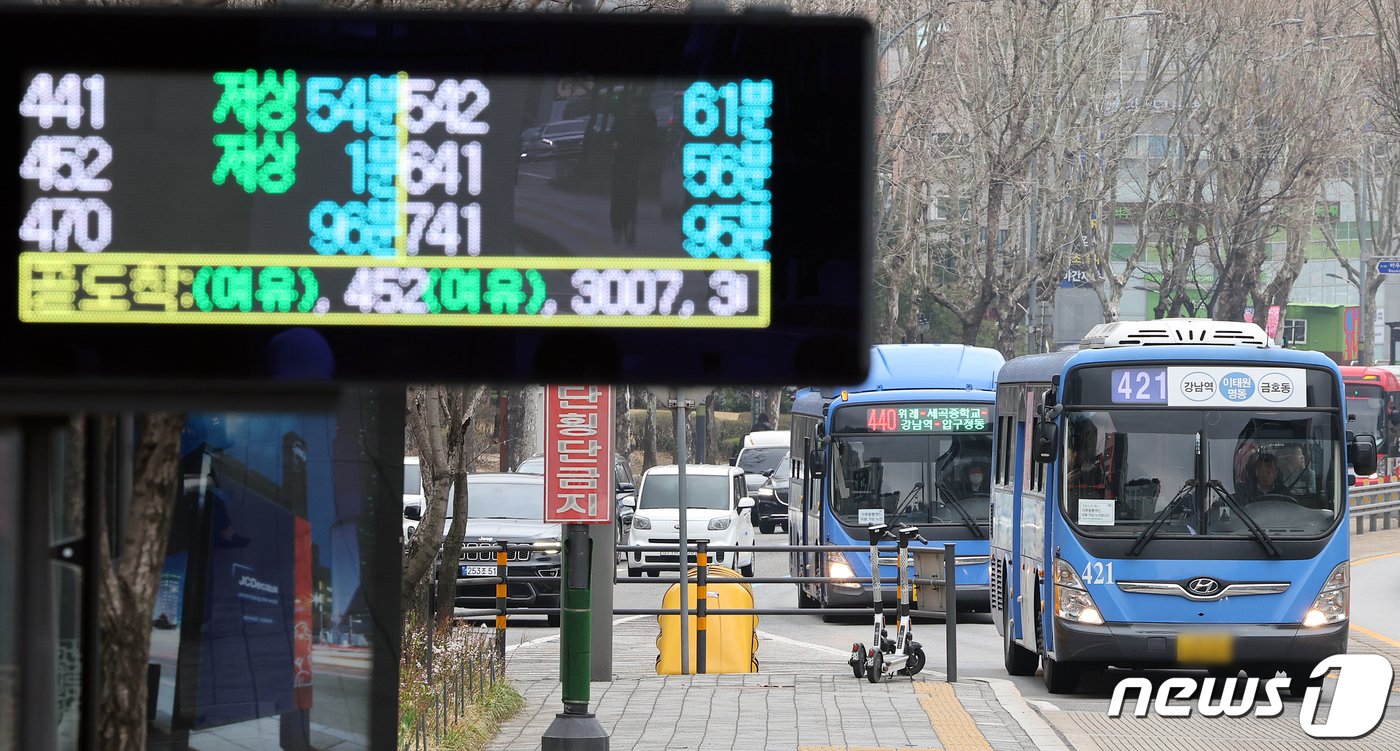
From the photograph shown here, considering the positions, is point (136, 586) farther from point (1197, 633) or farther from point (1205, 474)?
point (1205, 474)

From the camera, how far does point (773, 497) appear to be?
39031 millimetres

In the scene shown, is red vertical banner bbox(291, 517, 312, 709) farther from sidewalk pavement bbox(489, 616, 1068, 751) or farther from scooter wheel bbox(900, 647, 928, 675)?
scooter wheel bbox(900, 647, 928, 675)

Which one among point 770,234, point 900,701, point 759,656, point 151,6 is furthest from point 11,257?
point 759,656

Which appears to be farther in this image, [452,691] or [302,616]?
[452,691]

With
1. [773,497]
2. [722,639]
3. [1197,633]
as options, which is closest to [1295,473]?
[1197,633]

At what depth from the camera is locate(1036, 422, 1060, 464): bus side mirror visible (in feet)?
48.3

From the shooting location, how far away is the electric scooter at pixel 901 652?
14.5 meters

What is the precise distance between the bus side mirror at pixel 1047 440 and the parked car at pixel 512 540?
618 cm

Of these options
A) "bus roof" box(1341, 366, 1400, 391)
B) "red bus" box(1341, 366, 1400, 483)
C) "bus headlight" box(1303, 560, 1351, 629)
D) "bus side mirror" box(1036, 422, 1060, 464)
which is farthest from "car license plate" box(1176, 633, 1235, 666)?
"bus roof" box(1341, 366, 1400, 391)

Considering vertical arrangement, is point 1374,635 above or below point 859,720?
below

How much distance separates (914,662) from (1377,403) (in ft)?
113

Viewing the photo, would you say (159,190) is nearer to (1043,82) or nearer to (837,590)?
(837,590)

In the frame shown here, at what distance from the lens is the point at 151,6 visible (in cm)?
356

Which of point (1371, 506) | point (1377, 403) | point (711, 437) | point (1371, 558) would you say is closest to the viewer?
point (1371, 558)
